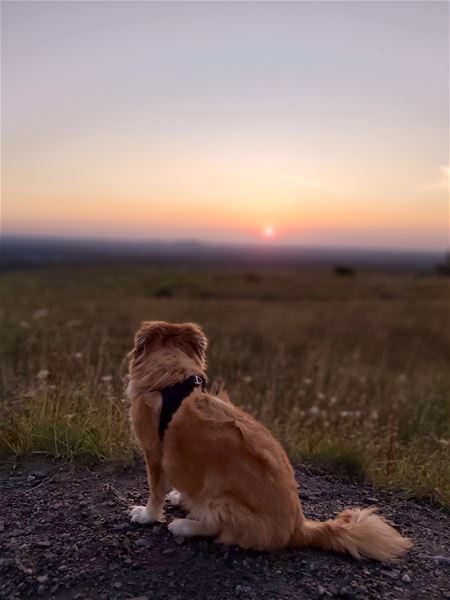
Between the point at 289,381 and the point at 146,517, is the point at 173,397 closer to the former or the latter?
the point at 146,517

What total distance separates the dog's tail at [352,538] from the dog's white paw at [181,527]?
0.69 metres

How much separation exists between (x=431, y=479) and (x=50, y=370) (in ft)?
16.3

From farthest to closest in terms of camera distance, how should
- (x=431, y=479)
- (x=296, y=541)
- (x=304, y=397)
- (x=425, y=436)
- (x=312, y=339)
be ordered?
(x=312, y=339)
(x=304, y=397)
(x=425, y=436)
(x=431, y=479)
(x=296, y=541)

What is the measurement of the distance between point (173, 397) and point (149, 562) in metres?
1.05

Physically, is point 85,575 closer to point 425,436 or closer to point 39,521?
point 39,521

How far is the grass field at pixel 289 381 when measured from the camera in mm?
5184

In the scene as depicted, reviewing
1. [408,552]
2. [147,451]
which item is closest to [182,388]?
[147,451]

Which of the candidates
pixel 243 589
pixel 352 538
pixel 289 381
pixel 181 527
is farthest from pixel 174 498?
pixel 289 381

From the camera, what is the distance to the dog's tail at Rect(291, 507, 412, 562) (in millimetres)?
3584

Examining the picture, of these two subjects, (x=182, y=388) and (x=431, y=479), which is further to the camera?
(x=431, y=479)

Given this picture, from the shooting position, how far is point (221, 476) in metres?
3.42

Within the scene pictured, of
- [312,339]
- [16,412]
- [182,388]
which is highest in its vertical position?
[182,388]

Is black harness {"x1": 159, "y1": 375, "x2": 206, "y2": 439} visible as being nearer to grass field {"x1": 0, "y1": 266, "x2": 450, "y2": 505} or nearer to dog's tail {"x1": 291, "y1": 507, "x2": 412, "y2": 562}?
dog's tail {"x1": 291, "y1": 507, "x2": 412, "y2": 562}

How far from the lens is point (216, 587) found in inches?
128
